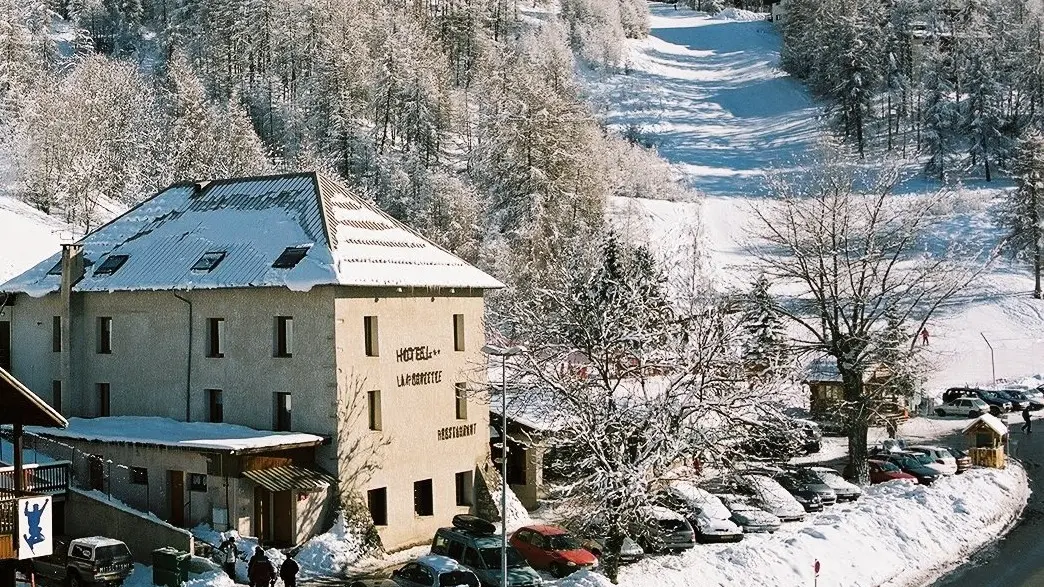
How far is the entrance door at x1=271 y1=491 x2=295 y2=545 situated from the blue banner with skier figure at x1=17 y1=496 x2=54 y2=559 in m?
13.7

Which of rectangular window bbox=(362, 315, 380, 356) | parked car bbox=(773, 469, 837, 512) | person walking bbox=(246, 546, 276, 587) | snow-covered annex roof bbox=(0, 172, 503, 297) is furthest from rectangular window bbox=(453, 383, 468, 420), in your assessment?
person walking bbox=(246, 546, 276, 587)

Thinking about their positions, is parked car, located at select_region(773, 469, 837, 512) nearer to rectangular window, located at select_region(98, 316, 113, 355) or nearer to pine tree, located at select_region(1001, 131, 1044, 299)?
rectangular window, located at select_region(98, 316, 113, 355)

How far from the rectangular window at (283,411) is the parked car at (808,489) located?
1854cm

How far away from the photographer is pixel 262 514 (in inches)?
1315

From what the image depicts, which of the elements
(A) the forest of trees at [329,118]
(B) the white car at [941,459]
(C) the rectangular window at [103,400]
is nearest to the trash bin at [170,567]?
(C) the rectangular window at [103,400]

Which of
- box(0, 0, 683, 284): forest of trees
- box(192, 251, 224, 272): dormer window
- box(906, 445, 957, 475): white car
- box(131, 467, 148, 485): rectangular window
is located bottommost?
box(906, 445, 957, 475): white car

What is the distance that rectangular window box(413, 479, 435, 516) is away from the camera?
3697cm

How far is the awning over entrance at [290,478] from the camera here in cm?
3198

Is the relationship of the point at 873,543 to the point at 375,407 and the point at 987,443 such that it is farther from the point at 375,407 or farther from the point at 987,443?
the point at 375,407

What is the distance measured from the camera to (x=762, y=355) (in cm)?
3750

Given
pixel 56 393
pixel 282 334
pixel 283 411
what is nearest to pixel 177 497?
pixel 283 411

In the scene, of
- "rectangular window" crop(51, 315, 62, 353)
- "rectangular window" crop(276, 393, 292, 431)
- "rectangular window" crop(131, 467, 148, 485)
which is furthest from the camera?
"rectangular window" crop(51, 315, 62, 353)

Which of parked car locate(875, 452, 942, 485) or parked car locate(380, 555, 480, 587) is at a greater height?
parked car locate(380, 555, 480, 587)

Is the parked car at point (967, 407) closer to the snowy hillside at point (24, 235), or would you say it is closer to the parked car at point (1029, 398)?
the parked car at point (1029, 398)
